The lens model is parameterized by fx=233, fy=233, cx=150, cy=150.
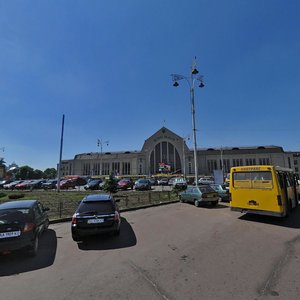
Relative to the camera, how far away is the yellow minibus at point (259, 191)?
1055cm

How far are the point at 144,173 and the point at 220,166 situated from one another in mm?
30753

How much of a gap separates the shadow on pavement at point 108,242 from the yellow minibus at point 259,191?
591 centimetres

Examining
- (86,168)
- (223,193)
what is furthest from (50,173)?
(223,193)

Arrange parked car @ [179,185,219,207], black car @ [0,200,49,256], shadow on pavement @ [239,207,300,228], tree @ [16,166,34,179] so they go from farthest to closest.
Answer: tree @ [16,166,34,179], parked car @ [179,185,219,207], shadow on pavement @ [239,207,300,228], black car @ [0,200,49,256]

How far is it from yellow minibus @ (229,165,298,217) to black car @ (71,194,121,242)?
6651 millimetres

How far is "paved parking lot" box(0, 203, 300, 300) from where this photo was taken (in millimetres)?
4344

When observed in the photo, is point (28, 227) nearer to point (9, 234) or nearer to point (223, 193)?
point (9, 234)

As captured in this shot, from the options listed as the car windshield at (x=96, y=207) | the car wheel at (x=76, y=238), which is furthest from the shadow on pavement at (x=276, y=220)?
the car wheel at (x=76, y=238)

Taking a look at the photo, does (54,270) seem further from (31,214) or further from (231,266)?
(231,266)

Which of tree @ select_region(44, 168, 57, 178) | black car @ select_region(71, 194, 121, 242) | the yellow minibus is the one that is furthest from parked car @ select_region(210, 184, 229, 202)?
tree @ select_region(44, 168, 57, 178)

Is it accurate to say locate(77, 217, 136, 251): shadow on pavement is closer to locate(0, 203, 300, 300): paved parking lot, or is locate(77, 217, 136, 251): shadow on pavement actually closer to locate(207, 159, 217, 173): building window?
locate(0, 203, 300, 300): paved parking lot

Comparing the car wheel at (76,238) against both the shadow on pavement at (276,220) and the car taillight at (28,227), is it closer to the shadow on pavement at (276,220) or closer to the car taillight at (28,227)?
the car taillight at (28,227)

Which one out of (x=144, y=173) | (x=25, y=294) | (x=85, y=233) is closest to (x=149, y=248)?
(x=85, y=233)

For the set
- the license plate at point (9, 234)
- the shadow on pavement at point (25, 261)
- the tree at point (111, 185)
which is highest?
the tree at point (111, 185)
